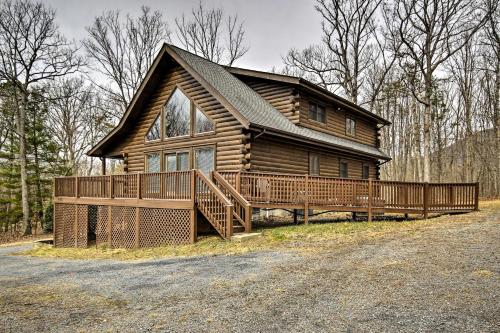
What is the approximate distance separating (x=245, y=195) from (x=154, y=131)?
306 inches

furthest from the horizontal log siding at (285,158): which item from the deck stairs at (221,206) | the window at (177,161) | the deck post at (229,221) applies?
the deck post at (229,221)

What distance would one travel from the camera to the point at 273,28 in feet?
126

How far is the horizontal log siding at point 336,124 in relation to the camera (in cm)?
1869

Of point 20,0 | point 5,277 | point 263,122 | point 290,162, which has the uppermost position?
point 20,0

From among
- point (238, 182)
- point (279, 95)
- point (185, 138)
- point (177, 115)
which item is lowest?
point (238, 182)

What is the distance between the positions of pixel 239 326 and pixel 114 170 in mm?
52206

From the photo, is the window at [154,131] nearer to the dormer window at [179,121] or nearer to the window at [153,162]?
the dormer window at [179,121]

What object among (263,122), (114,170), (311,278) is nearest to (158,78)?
(263,122)

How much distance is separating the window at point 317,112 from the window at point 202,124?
6351 mm

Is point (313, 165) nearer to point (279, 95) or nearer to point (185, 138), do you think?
point (279, 95)

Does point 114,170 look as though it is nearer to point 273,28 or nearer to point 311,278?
point 273,28

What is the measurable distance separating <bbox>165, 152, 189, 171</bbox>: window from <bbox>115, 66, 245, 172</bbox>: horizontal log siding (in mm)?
327

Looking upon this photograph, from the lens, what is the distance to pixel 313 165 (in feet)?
59.2

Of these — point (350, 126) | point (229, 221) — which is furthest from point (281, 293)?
point (350, 126)
